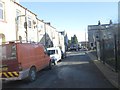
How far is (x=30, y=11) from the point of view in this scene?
118 feet

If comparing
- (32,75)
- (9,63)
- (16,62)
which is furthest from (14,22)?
(16,62)

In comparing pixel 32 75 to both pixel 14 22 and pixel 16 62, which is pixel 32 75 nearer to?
pixel 16 62

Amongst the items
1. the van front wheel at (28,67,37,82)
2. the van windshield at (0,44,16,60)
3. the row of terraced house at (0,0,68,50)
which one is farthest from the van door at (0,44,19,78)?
the row of terraced house at (0,0,68,50)

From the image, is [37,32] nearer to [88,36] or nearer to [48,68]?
[48,68]

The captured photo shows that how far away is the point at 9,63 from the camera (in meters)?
13.9

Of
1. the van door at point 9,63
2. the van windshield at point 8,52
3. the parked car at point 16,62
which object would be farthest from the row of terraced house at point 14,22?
the van door at point 9,63

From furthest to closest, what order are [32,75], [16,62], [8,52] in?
[32,75] < [8,52] < [16,62]

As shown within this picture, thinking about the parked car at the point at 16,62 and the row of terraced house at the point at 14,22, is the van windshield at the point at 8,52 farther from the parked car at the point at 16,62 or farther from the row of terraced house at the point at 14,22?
the row of terraced house at the point at 14,22

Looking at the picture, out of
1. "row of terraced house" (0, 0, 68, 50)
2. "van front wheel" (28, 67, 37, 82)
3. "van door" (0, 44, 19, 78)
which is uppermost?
"row of terraced house" (0, 0, 68, 50)

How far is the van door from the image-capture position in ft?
45.2

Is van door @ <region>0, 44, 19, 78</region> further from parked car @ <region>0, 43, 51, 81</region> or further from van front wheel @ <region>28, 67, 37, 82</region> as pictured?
van front wheel @ <region>28, 67, 37, 82</region>

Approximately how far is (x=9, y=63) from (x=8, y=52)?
652mm

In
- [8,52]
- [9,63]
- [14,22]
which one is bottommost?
[9,63]

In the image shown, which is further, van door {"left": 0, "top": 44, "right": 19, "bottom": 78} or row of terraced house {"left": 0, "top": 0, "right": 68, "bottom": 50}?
row of terraced house {"left": 0, "top": 0, "right": 68, "bottom": 50}
